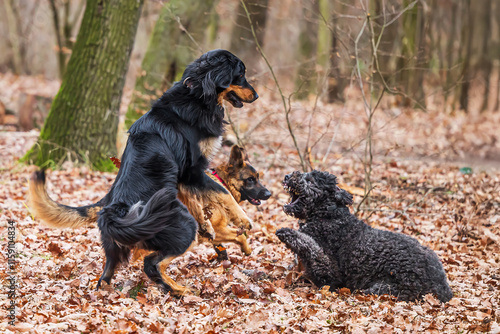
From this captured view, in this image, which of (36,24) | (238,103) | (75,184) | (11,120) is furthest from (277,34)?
(238,103)

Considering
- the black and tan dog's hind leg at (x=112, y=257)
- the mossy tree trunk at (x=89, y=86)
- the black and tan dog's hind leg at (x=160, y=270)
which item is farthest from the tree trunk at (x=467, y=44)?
the black and tan dog's hind leg at (x=112, y=257)

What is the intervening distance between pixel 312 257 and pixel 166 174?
5.61ft

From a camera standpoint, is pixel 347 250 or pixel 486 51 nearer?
pixel 347 250

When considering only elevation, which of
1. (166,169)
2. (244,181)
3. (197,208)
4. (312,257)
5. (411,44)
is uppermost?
(411,44)

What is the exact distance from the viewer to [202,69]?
5449 millimetres

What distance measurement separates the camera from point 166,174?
5.09 m

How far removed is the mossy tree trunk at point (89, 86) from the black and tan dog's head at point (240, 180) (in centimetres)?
471

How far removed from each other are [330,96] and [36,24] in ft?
66.0

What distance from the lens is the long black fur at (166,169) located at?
4.73m

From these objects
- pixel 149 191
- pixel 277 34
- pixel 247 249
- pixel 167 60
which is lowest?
pixel 247 249

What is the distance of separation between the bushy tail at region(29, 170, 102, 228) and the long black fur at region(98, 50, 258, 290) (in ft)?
0.84

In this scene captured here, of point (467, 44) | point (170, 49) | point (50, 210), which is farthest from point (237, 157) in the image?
point (467, 44)

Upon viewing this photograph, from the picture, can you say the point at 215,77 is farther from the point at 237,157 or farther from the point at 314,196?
the point at 314,196

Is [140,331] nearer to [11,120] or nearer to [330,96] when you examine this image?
[11,120]
